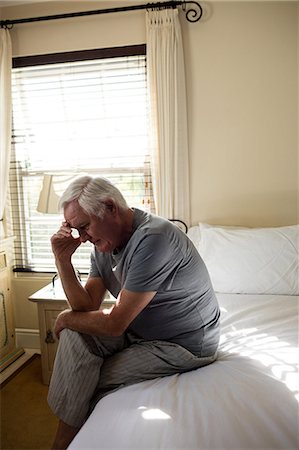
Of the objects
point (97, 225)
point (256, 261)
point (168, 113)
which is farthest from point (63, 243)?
point (168, 113)

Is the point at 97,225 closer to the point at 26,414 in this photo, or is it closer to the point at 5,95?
the point at 26,414

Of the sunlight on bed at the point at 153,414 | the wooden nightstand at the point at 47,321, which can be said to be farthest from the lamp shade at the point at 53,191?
the sunlight on bed at the point at 153,414

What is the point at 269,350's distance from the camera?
1337 mm

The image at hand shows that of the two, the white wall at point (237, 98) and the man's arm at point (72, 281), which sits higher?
the white wall at point (237, 98)

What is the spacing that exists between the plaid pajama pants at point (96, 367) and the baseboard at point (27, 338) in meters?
1.64

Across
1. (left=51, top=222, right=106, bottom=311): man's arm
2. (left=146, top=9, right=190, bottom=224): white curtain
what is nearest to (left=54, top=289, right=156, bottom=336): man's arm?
(left=51, top=222, right=106, bottom=311): man's arm

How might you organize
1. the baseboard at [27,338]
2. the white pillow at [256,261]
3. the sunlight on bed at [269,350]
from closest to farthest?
the sunlight on bed at [269,350], the white pillow at [256,261], the baseboard at [27,338]

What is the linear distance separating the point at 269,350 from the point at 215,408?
18.4 inches

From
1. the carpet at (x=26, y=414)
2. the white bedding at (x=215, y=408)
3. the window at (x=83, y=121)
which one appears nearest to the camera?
the white bedding at (x=215, y=408)

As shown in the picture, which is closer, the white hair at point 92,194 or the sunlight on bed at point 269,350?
the sunlight on bed at point 269,350

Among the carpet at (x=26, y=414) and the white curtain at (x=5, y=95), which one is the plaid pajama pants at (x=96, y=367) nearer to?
the carpet at (x=26, y=414)

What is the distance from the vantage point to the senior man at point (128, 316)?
119 cm

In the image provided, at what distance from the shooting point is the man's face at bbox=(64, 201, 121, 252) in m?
1.31

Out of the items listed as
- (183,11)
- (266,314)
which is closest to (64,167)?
(183,11)
